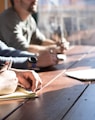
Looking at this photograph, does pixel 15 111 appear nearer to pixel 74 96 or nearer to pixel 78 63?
pixel 74 96

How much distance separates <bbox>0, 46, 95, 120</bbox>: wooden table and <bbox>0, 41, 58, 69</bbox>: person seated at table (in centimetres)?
15

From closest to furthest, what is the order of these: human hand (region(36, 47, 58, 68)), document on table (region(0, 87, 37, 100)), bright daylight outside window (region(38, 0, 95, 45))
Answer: document on table (region(0, 87, 37, 100)), human hand (region(36, 47, 58, 68)), bright daylight outside window (region(38, 0, 95, 45))

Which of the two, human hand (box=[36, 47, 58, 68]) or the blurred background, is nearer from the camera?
human hand (box=[36, 47, 58, 68])

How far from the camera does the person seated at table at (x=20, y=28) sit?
2162 mm

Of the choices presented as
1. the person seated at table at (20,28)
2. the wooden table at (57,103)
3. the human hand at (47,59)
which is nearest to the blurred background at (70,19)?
the person seated at table at (20,28)

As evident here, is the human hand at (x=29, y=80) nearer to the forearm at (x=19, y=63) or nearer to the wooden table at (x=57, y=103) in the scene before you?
the wooden table at (x=57, y=103)

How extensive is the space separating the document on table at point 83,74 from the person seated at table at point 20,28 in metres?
0.53

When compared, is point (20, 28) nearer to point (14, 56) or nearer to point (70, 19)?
point (14, 56)

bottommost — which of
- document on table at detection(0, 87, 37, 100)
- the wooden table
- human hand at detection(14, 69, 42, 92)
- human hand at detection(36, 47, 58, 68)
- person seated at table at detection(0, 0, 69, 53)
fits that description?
the wooden table

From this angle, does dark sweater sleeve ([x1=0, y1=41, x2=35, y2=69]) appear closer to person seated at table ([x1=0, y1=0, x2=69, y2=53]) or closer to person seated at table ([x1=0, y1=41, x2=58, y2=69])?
person seated at table ([x1=0, y1=41, x2=58, y2=69])

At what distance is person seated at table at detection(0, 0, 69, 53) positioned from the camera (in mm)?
2162

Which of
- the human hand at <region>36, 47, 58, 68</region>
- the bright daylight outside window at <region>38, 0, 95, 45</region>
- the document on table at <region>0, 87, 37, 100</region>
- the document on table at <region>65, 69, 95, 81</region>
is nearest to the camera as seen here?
the document on table at <region>0, 87, 37, 100</region>

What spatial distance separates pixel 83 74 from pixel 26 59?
0.33 m

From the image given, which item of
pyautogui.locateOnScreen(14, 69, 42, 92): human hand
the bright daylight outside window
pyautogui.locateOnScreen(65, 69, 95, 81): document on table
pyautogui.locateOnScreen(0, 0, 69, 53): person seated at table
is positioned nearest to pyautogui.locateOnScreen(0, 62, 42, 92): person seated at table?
pyautogui.locateOnScreen(14, 69, 42, 92): human hand
